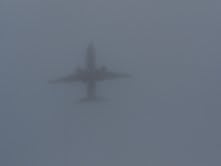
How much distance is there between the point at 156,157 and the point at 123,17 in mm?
621

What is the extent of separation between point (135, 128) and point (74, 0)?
0.62 m

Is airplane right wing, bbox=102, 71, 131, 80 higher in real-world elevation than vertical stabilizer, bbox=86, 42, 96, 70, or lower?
lower

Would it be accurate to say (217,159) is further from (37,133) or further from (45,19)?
(45,19)

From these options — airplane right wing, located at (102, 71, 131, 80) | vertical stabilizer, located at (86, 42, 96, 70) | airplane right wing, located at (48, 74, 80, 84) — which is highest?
vertical stabilizer, located at (86, 42, 96, 70)

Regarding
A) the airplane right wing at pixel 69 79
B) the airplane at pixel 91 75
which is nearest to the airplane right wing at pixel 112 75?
the airplane at pixel 91 75

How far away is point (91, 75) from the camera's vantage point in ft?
6.27

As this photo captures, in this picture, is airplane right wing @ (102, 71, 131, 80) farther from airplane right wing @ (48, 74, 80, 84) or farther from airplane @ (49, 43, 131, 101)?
airplane right wing @ (48, 74, 80, 84)

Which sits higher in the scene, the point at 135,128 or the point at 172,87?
the point at 172,87

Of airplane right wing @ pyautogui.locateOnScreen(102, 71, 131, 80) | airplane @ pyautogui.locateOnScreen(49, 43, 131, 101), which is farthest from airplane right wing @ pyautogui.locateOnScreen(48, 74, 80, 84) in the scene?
airplane right wing @ pyautogui.locateOnScreen(102, 71, 131, 80)

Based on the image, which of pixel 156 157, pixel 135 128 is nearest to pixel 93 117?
pixel 135 128

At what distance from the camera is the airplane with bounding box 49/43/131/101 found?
191 centimetres

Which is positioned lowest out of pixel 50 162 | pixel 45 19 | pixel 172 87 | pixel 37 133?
pixel 50 162

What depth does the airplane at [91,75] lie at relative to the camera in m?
1.91

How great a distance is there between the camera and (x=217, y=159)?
192cm
